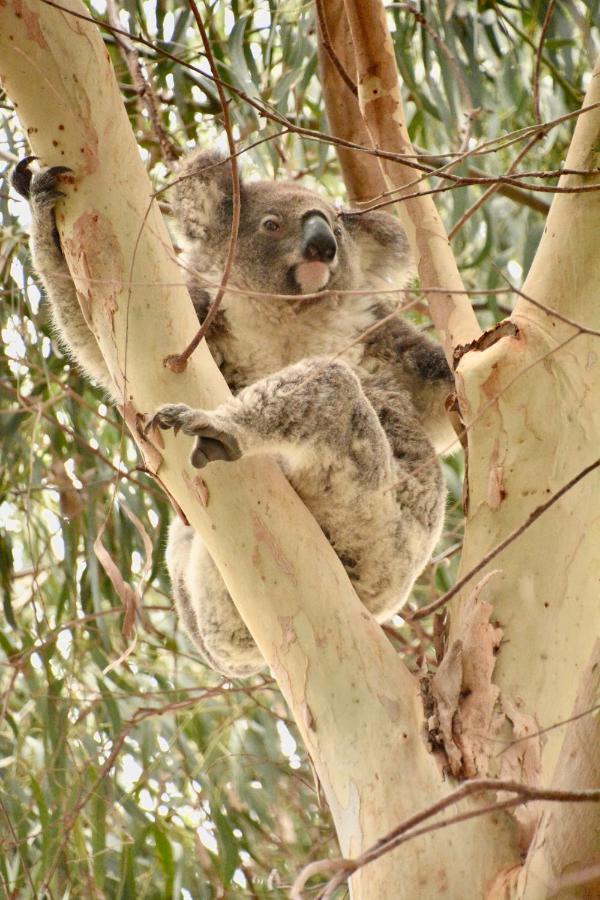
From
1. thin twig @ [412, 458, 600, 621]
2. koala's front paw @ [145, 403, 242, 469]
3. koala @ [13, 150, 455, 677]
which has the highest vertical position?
koala @ [13, 150, 455, 677]

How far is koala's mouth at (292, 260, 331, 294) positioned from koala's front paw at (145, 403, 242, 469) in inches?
38.1

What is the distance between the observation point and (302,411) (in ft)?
6.45

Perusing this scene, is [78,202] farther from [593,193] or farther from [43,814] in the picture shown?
[43,814]

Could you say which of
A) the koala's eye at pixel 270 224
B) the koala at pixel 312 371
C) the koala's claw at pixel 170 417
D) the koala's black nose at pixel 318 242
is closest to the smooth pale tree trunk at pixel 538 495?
the koala at pixel 312 371

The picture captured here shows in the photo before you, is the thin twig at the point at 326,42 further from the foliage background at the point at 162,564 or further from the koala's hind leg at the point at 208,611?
the koala's hind leg at the point at 208,611

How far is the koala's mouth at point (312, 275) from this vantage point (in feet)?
8.23

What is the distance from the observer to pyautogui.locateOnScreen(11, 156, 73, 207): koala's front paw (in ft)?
5.68

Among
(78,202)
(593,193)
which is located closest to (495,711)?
(593,193)

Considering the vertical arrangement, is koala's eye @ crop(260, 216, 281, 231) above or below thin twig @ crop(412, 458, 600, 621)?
above

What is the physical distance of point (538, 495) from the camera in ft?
5.29

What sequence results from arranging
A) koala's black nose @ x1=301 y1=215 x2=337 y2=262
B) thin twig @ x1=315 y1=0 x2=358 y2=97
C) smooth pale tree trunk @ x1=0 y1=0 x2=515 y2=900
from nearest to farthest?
smooth pale tree trunk @ x1=0 y1=0 x2=515 y2=900
thin twig @ x1=315 y1=0 x2=358 y2=97
koala's black nose @ x1=301 y1=215 x2=337 y2=262

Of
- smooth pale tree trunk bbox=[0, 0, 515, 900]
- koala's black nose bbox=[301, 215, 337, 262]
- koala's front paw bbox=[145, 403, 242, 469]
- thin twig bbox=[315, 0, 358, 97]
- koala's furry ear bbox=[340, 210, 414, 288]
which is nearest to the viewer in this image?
smooth pale tree trunk bbox=[0, 0, 515, 900]

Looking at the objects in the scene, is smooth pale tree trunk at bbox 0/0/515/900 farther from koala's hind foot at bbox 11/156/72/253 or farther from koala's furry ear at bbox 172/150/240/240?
koala's furry ear at bbox 172/150/240/240

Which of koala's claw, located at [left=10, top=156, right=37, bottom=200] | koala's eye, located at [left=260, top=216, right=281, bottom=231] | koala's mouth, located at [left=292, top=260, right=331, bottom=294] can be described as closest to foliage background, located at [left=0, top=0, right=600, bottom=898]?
koala's eye, located at [left=260, top=216, right=281, bottom=231]
